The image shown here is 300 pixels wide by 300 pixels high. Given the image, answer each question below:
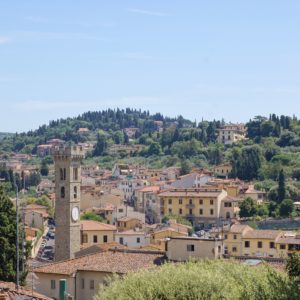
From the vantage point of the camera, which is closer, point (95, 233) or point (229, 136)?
point (95, 233)

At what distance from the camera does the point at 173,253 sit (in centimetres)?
3011

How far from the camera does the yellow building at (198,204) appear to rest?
76.2 m

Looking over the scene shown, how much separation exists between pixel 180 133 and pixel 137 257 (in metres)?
118

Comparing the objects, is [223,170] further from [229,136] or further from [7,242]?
[7,242]

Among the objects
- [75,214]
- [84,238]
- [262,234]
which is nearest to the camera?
[75,214]

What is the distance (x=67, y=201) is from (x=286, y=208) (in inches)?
1246

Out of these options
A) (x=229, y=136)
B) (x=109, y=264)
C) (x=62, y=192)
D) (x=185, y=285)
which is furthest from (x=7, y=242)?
(x=229, y=136)

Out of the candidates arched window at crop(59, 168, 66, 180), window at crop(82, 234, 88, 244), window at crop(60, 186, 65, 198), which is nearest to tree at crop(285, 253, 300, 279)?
window at crop(60, 186, 65, 198)

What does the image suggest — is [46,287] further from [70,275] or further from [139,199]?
[139,199]

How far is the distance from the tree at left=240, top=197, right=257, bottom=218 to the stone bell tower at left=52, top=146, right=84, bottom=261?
29044mm

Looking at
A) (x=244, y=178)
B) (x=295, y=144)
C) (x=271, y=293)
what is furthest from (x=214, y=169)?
(x=271, y=293)

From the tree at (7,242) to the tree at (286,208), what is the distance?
139 feet

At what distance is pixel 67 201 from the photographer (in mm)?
45438

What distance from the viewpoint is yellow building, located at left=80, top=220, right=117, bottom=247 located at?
57031 mm
